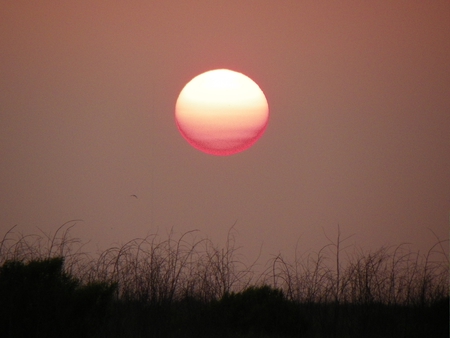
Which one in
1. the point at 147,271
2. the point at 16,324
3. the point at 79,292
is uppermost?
the point at 147,271

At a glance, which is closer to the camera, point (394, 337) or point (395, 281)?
point (394, 337)

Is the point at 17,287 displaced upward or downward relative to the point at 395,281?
downward

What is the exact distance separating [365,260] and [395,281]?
0.47m

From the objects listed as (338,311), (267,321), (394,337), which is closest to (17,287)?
(267,321)

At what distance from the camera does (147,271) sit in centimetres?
654

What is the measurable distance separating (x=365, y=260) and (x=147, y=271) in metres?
2.71

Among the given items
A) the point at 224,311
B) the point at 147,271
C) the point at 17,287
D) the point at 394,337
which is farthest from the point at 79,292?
the point at 394,337

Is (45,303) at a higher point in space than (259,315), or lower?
lower

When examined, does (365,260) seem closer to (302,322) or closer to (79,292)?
(302,322)

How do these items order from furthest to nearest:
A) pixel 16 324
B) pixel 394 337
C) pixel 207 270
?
pixel 207 270 → pixel 394 337 → pixel 16 324

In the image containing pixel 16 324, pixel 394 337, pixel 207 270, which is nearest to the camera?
pixel 16 324

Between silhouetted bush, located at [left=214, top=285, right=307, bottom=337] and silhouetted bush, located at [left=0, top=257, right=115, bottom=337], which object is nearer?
silhouetted bush, located at [left=0, top=257, right=115, bottom=337]

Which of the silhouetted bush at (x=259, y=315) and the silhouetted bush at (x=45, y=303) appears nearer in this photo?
the silhouetted bush at (x=45, y=303)

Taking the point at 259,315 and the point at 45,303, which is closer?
the point at 45,303
